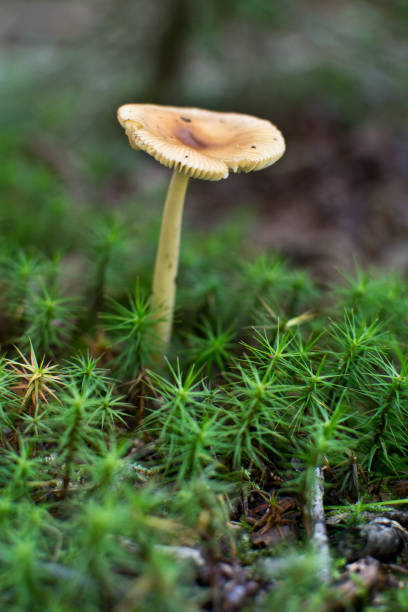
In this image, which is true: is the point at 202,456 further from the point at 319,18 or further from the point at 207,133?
the point at 319,18

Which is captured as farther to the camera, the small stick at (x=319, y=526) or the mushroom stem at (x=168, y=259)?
the mushroom stem at (x=168, y=259)

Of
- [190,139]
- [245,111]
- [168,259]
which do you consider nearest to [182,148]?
[190,139]


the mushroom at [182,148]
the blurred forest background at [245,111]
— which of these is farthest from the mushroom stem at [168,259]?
the blurred forest background at [245,111]

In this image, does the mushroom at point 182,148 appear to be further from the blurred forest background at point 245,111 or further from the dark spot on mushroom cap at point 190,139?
the blurred forest background at point 245,111

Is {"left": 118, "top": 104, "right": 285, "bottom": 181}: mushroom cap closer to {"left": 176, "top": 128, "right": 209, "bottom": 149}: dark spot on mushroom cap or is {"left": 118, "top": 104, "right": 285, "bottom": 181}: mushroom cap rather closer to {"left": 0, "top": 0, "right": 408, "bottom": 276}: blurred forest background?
{"left": 176, "top": 128, "right": 209, "bottom": 149}: dark spot on mushroom cap

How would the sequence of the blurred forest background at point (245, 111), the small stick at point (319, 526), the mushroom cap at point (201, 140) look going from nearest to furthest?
the small stick at point (319, 526), the mushroom cap at point (201, 140), the blurred forest background at point (245, 111)

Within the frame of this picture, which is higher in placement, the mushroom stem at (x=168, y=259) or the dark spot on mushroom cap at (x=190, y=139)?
the dark spot on mushroom cap at (x=190, y=139)
